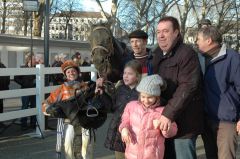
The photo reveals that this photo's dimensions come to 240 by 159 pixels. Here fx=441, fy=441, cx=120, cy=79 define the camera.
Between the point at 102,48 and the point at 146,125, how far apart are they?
1.29m

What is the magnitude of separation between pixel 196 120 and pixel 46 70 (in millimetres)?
6695

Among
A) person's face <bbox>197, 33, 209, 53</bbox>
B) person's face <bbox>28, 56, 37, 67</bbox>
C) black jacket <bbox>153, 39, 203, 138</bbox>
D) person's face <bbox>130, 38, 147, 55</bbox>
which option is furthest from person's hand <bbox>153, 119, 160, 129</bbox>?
person's face <bbox>28, 56, 37, 67</bbox>

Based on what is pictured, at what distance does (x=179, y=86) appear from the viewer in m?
3.42

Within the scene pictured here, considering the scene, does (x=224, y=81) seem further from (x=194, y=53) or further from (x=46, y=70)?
(x=46, y=70)

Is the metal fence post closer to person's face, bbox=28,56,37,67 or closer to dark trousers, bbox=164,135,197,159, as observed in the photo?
person's face, bbox=28,56,37,67

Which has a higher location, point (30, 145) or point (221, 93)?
point (221, 93)

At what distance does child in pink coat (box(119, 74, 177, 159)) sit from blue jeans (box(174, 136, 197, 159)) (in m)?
0.13

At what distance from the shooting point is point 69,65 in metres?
6.25

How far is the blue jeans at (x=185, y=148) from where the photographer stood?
11.8 ft

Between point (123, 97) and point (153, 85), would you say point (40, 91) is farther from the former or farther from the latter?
point (153, 85)

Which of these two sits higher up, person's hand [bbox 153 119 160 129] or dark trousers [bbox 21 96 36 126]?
person's hand [bbox 153 119 160 129]

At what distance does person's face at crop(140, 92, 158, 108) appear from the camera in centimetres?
356

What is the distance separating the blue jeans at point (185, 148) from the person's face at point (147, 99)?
0.37 meters

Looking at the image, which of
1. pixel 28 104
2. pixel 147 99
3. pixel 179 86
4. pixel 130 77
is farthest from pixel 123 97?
pixel 28 104
